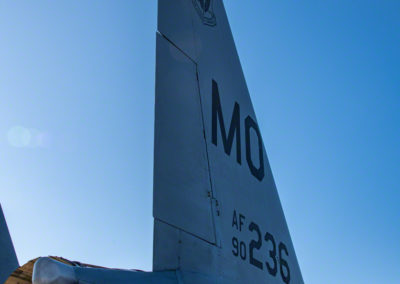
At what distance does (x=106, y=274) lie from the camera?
97.6 inches

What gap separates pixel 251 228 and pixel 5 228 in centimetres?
509

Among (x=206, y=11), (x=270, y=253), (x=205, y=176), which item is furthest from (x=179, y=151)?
(x=206, y=11)

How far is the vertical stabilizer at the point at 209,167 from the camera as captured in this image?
3188 mm

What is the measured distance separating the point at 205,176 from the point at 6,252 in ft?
17.3

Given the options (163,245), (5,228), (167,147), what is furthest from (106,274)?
(5,228)

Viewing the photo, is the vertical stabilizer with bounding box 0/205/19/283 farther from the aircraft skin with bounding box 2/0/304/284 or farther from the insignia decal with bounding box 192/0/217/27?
the insignia decal with bounding box 192/0/217/27

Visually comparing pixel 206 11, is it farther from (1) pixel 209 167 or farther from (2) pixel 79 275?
(2) pixel 79 275

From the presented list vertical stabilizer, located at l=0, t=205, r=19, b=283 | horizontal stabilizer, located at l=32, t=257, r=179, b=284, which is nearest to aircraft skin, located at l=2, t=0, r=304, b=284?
horizontal stabilizer, located at l=32, t=257, r=179, b=284

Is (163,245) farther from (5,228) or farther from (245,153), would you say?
(5,228)

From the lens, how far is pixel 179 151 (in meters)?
3.47

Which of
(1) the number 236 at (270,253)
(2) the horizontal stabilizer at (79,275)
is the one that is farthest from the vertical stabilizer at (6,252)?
(2) the horizontal stabilizer at (79,275)

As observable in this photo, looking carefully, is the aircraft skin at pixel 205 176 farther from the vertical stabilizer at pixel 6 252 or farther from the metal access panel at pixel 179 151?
the vertical stabilizer at pixel 6 252

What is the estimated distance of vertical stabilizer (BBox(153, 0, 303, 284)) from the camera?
3188 mm

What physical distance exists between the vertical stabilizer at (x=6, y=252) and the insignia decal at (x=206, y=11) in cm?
474
